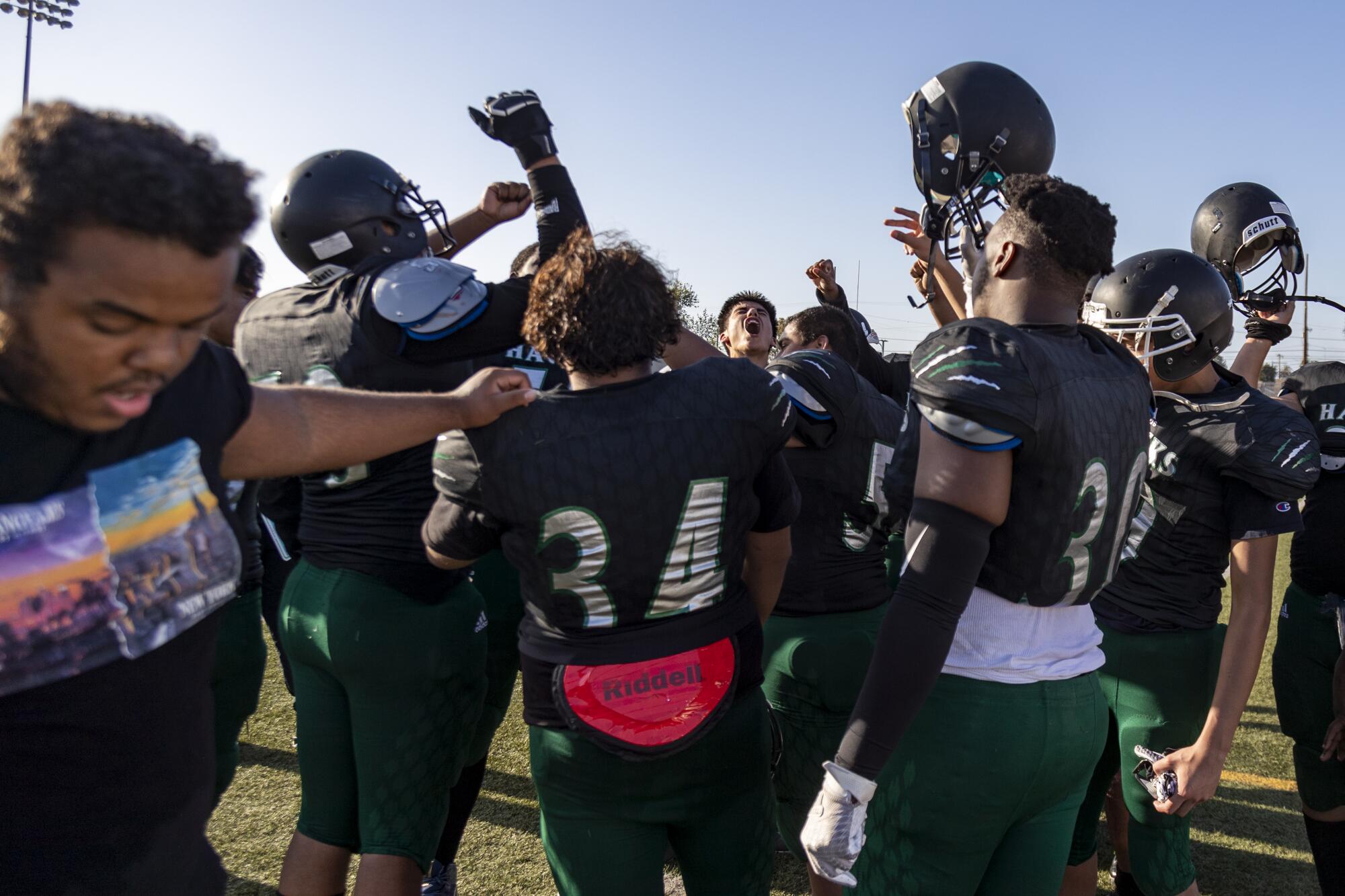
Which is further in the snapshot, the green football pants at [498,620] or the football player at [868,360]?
the football player at [868,360]

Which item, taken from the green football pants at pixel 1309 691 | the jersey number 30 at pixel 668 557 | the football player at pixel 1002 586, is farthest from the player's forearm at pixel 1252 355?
the jersey number 30 at pixel 668 557

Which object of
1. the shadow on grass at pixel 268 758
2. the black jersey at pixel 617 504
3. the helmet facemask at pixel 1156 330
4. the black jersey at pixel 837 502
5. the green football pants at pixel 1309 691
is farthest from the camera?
the shadow on grass at pixel 268 758

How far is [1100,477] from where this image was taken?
189 cm

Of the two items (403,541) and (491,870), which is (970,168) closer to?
(403,541)

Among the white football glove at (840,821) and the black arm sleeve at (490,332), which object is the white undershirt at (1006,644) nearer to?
the white football glove at (840,821)

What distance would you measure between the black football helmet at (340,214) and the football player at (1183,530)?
2329 millimetres

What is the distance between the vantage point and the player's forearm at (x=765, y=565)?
2414mm

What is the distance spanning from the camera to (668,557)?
2070 millimetres

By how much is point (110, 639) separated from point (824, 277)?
421 centimetres

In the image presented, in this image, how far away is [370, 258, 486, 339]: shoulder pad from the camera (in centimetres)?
251

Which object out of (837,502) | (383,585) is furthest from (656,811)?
(837,502)

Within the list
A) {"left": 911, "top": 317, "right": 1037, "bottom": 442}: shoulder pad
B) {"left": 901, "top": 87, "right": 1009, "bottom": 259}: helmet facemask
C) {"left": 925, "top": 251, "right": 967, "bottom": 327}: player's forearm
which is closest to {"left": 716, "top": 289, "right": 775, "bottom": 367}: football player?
{"left": 925, "top": 251, "right": 967, "bottom": 327}: player's forearm

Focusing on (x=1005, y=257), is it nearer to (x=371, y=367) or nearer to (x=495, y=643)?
(x=371, y=367)

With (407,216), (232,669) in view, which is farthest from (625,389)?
(232,669)
